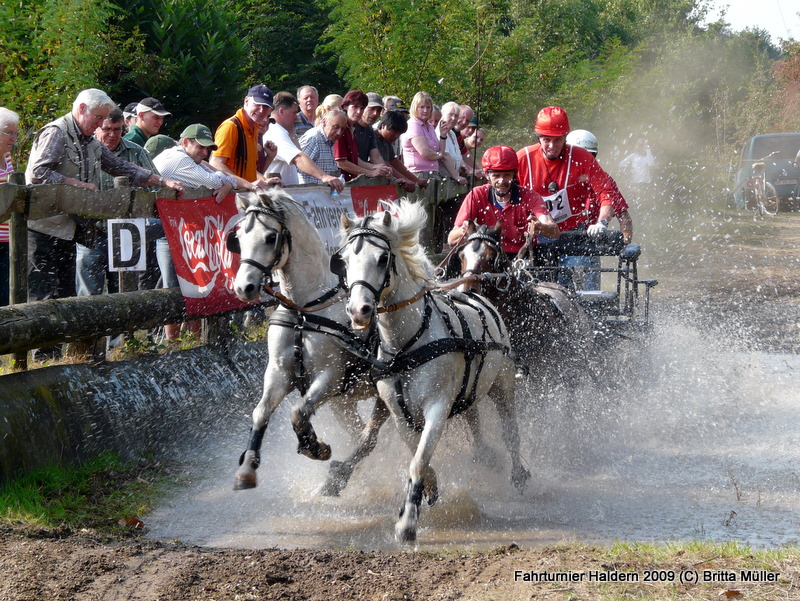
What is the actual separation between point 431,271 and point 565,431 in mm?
2163

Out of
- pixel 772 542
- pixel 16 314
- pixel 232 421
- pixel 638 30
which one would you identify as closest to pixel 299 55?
pixel 232 421

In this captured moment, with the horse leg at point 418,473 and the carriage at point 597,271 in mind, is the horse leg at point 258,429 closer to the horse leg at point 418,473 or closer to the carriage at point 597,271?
the horse leg at point 418,473

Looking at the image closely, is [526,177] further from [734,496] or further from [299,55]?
[299,55]

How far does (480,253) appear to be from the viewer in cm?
702

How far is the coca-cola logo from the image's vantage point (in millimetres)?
7906

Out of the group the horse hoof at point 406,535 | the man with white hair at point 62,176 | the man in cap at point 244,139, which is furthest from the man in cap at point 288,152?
the horse hoof at point 406,535

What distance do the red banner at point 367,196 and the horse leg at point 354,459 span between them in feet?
11.7

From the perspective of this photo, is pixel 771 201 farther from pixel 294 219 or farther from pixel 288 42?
pixel 294 219

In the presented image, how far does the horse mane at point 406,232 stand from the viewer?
588 cm

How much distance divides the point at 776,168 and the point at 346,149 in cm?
2148

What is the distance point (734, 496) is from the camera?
6.70m

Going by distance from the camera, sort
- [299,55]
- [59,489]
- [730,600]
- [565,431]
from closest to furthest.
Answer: [730,600] < [59,489] < [565,431] < [299,55]

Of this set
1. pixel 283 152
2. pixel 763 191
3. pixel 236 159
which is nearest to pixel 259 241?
pixel 236 159

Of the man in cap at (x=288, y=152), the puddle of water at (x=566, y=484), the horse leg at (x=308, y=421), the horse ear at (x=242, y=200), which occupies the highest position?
the man in cap at (x=288, y=152)
